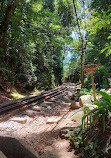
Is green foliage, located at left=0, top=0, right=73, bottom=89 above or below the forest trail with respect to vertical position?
above

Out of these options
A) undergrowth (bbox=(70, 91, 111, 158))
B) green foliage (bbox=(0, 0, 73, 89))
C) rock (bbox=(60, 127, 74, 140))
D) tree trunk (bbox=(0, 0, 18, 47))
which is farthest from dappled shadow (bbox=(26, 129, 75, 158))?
green foliage (bbox=(0, 0, 73, 89))

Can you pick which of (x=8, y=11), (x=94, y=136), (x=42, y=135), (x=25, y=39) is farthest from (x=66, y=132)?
(x=25, y=39)

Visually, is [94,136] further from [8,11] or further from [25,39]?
[25,39]

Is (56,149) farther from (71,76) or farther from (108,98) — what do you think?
(71,76)

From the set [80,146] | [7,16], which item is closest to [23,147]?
[80,146]

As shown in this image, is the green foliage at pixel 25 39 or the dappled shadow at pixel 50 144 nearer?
the dappled shadow at pixel 50 144

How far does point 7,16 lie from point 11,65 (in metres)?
5.19

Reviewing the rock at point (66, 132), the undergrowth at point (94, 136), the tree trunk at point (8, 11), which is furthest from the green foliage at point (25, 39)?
the undergrowth at point (94, 136)

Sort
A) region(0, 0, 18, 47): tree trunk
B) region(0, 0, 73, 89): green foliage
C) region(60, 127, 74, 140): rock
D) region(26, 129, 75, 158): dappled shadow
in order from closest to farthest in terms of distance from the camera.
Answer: region(26, 129, 75, 158): dappled shadow, region(60, 127, 74, 140): rock, region(0, 0, 18, 47): tree trunk, region(0, 0, 73, 89): green foliage

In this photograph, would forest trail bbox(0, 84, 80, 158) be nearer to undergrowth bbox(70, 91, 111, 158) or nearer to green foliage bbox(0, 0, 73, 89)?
undergrowth bbox(70, 91, 111, 158)

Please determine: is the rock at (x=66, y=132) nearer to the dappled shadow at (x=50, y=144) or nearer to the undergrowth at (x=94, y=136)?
the dappled shadow at (x=50, y=144)

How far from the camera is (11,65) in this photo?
34.7 ft

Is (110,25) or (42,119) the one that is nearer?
(42,119)

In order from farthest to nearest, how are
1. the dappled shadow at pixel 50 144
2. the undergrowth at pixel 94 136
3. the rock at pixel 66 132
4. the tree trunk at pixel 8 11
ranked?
the tree trunk at pixel 8 11 → the rock at pixel 66 132 → the dappled shadow at pixel 50 144 → the undergrowth at pixel 94 136
